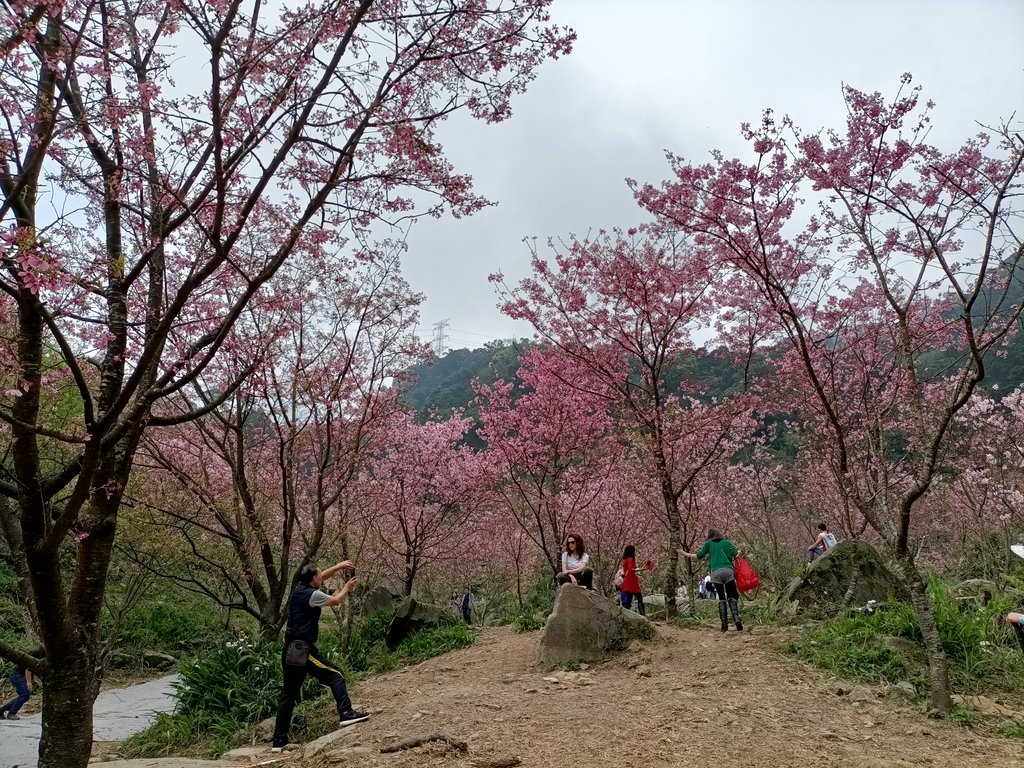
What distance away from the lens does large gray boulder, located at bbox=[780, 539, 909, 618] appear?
7188mm

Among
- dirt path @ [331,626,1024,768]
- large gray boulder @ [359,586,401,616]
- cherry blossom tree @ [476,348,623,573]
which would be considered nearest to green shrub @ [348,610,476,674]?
large gray boulder @ [359,586,401,616]

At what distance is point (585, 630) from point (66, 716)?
503cm

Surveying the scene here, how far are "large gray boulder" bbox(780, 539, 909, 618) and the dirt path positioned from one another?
1227 mm

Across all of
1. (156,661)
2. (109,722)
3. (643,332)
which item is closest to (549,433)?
(643,332)

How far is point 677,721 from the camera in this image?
458 cm

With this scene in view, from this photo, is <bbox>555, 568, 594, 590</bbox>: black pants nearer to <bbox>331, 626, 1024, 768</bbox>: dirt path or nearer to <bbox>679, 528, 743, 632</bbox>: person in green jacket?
<bbox>679, 528, 743, 632</bbox>: person in green jacket

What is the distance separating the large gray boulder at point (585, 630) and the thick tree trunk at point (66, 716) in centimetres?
465

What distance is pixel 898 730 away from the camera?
4.32 m

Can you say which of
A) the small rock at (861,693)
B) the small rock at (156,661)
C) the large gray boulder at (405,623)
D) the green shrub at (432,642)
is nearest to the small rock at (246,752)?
the green shrub at (432,642)

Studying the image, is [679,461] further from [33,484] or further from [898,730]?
[33,484]

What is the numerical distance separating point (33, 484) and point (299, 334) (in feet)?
16.9

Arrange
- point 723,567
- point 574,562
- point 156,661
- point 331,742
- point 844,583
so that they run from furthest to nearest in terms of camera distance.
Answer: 1. point 156,661
2. point 574,562
3. point 723,567
4. point 844,583
5. point 331,742

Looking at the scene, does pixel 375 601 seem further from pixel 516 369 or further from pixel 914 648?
pixel 516 369

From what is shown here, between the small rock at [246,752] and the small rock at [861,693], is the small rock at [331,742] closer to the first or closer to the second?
the small rock at [246,752]
